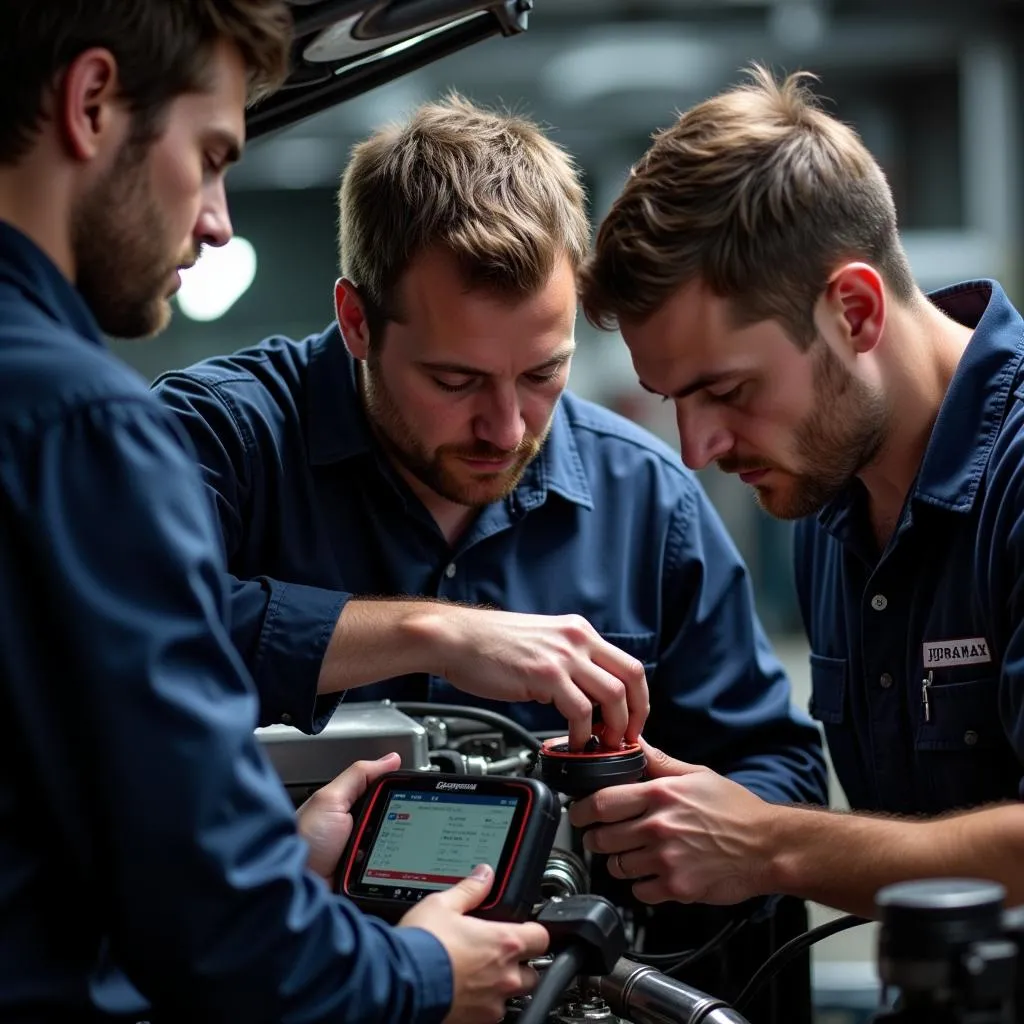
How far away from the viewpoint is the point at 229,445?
172 cm

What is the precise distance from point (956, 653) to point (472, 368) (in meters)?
0.62

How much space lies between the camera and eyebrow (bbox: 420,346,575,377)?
5.28ft

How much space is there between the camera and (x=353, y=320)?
1760 millimetres

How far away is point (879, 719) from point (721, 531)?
14.5 inches

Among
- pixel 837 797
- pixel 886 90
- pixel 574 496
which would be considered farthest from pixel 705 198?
pixel 886 90

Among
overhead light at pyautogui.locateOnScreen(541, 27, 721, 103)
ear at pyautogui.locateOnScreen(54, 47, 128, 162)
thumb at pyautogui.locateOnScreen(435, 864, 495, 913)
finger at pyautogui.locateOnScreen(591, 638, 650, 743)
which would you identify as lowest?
thumb at pyautogui.locateOnScreen(435, 864, 495, 913)

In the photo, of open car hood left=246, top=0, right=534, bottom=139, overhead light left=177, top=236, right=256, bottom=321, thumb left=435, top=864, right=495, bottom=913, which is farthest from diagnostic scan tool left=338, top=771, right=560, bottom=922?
overhead light left=177, top=236, right=256, bottom=321

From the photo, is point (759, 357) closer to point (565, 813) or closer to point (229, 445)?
point (565, 813)

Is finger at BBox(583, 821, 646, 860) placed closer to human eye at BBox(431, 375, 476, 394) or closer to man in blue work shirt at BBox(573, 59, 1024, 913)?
man in blue work shirt at BBox(573, 59, 1024, 913)

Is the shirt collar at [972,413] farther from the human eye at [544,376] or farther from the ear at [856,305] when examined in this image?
the human eye at [544,376]

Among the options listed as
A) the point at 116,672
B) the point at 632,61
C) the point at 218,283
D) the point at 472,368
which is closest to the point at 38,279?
the point at 116,672

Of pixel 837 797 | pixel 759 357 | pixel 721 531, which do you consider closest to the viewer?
pixel 759 357

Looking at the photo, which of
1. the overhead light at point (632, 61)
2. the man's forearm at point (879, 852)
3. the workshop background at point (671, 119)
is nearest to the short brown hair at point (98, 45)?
the man's forearm at point (879, 852)

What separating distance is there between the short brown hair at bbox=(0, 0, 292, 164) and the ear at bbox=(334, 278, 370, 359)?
702mm
